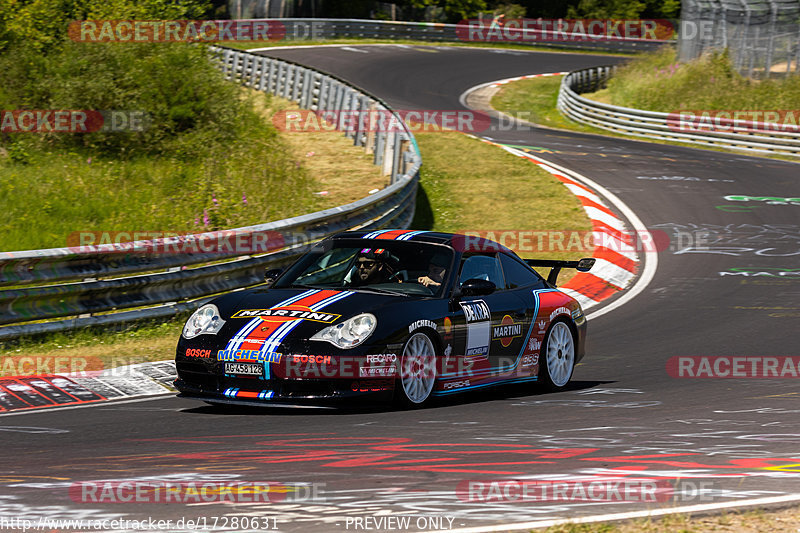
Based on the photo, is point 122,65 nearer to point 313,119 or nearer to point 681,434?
point 313,119

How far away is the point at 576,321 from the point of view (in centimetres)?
962

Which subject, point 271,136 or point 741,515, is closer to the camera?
point 741,515

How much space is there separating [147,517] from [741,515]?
105 inches

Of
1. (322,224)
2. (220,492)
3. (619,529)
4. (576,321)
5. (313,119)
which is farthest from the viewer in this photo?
(313,119)

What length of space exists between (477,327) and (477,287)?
374 millimetres

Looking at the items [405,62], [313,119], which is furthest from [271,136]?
[405,62]

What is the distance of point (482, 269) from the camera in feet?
28.9

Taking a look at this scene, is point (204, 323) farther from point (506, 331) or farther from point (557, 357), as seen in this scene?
point (557, 357)

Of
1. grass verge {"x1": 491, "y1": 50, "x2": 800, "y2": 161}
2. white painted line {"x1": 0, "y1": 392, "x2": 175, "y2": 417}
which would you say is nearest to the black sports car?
white painted line {"x1": 0, "y1": 392, "x2": 175, "y2": 417}

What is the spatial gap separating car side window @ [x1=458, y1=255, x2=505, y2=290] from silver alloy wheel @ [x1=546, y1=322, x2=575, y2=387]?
774 millimetres

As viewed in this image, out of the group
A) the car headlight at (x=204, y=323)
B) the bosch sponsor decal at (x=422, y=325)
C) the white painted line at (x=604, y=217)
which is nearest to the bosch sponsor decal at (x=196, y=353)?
the car headlight at (x=204, y=323)

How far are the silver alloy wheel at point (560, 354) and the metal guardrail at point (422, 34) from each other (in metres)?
42.2

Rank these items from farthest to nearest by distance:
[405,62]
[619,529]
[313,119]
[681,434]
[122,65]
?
[405,62] → [313,119] → [122,65] → [681,434] → [619,529]

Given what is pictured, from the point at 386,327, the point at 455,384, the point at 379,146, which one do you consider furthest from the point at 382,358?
the point at 379,146
